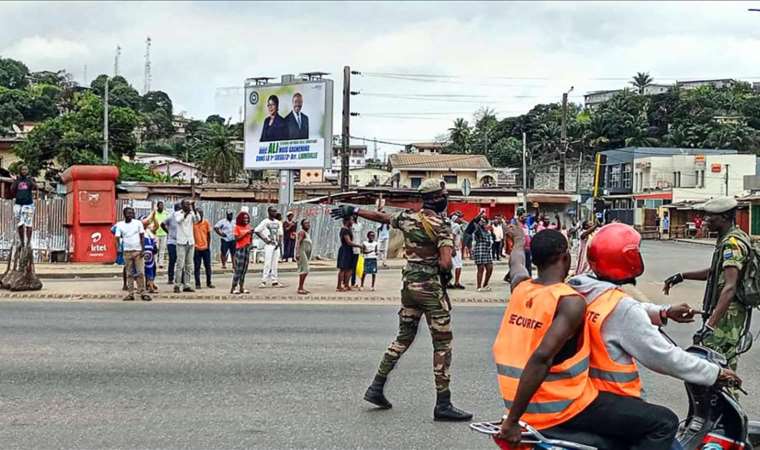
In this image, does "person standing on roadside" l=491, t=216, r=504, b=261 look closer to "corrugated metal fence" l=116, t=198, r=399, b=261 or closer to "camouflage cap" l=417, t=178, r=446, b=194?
"corrugated metal fence" l=116, t=198, r=399, b=261

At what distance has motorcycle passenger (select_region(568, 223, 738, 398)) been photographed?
3.66m

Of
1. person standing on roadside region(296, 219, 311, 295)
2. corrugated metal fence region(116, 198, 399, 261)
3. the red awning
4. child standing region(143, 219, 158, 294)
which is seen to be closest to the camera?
child standing region(143, 219, 158, 294)

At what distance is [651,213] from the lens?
66.9 metres

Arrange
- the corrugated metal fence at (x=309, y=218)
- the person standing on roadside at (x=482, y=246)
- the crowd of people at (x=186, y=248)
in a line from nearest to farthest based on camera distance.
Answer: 1. the crowd of people at (x=186, y=248)
2. the person standing on roadside at (x=482, y=246)
3. the corrugated metal fence at (x=309, y=218)

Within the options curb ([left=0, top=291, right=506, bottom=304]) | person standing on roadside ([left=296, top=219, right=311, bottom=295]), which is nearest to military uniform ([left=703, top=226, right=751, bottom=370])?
curb ([left=0, top=291, right=506, bottom=304])

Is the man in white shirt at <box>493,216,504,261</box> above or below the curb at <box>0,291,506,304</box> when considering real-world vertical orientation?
above

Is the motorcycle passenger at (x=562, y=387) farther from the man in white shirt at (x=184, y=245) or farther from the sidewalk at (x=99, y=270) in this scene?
the sidewalk at (x=99, y=270)

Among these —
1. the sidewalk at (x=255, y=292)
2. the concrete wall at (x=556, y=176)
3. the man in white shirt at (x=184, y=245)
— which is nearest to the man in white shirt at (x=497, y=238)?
the sidewalk at (x=255, y=292)

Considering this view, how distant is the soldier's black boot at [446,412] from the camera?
21.8ft

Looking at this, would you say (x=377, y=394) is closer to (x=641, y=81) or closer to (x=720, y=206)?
(x=720, y=206)

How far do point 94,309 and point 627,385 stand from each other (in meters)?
11.3

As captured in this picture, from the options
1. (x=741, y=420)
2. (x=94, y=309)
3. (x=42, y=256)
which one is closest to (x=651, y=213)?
(x=42, y=256)

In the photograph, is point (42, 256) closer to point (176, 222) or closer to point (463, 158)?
point (176, 222)

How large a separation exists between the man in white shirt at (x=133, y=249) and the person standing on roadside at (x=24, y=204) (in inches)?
88.6
